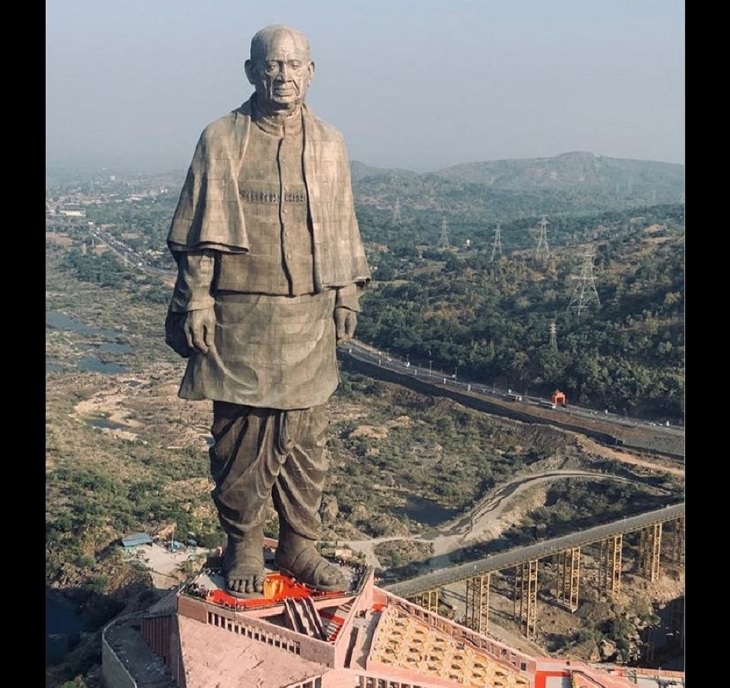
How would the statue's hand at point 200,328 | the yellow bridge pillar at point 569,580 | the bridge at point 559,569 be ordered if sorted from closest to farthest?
1. the statue's hand at point 200,328
2. the bridge at point 559,569
3. the yellow bridge pillar at point 569,580

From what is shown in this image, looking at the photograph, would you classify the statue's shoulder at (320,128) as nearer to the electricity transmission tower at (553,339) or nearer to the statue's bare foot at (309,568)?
the statue's bare foot at (309,568)

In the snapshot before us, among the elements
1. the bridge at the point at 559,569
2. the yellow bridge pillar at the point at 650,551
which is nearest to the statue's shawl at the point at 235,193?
the bridge at the point at 559,569

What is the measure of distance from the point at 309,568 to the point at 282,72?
19.0ft

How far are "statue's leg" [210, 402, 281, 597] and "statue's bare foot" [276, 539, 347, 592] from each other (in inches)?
17.1

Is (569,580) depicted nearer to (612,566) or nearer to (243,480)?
(612,566)

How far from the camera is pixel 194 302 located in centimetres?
1067

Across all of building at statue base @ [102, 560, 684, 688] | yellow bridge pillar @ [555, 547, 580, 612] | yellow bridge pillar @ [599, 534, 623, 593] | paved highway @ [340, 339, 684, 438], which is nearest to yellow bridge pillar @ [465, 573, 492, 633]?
yellow bridge pillar @ [555, 547, 580, 612]

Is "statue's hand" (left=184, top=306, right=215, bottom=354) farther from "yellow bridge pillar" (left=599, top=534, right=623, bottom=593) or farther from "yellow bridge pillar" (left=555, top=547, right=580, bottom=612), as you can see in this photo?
"yellow bridge pillar" (left=599, top=534, right=623, bottom=593)

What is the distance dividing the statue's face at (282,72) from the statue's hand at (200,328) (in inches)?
90.0

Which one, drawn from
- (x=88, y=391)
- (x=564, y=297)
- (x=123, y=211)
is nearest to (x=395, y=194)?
(x=123, y=211)

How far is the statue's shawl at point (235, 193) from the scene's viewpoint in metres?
10.5

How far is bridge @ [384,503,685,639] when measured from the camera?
1788cm

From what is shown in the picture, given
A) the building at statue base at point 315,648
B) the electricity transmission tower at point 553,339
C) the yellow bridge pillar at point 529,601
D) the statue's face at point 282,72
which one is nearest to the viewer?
the statue's face at point 282,72

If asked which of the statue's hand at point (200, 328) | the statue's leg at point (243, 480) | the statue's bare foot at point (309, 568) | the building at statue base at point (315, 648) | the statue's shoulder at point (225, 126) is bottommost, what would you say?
the building at statue base at point (315, 648)
